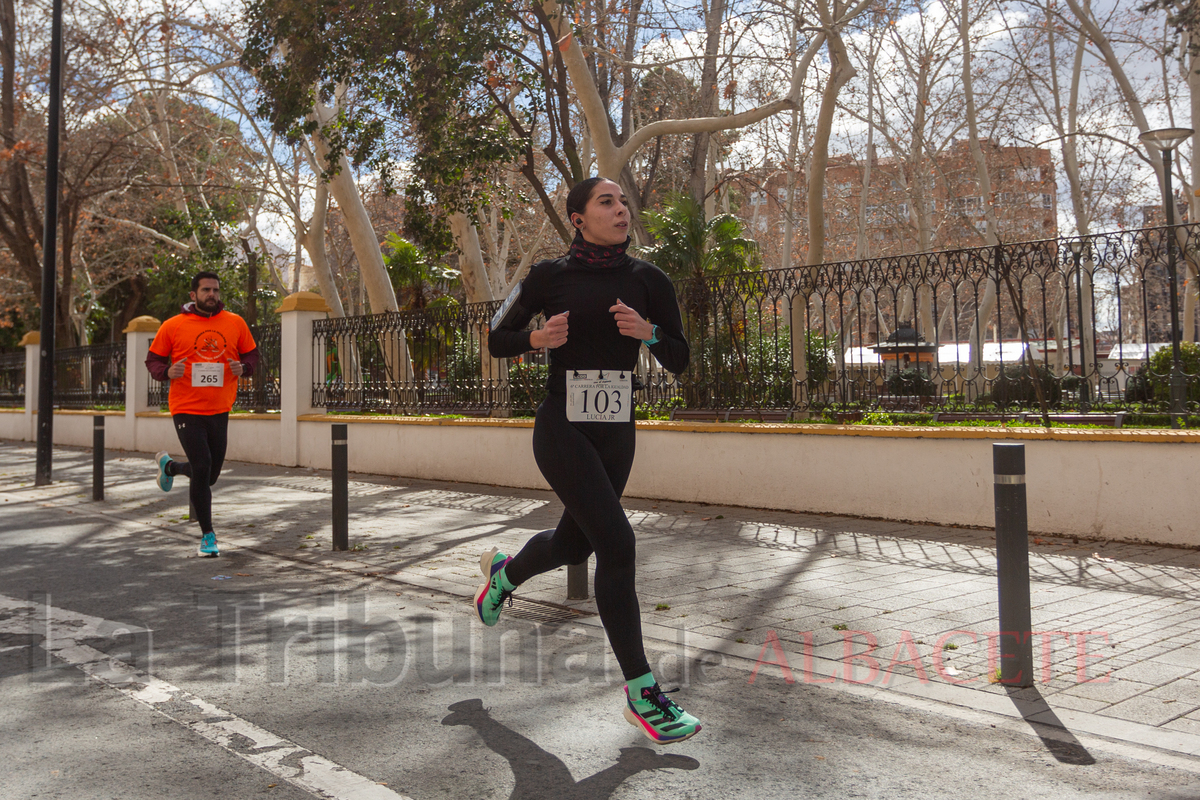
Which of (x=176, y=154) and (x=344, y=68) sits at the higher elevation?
(x=176, y=154)

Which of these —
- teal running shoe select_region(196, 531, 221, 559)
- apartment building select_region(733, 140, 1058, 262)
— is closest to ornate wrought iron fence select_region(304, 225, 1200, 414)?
teal running shoe select_region(196, 531, 221, 559)

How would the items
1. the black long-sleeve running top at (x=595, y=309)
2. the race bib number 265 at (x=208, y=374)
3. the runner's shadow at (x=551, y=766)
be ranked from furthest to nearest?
the race bib number 265 at (x=208, y=374)
the black long-sleeve running top at (x=595, y=309)
the runner's shadow at (x=551, y=766)

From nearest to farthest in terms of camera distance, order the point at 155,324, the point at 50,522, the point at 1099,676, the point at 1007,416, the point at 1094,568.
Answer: the point at 1099,676 < the point at 1094,568 < the point at 1007,416 < the point at 50,522 < the point at 155,324

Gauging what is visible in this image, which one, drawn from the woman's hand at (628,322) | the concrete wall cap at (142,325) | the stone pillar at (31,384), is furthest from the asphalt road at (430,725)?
the stone pillar at (31,384)

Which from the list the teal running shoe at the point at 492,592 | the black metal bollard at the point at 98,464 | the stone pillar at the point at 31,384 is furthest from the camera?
the stone pillar at the point at 31,384

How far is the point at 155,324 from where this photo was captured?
1948 cm

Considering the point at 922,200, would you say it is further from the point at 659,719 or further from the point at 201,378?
the point at 659,719

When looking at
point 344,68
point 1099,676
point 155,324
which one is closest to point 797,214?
point 155,324

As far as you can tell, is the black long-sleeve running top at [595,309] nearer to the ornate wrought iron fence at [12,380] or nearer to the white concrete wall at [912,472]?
Result: the white concrete wall at [912,472]

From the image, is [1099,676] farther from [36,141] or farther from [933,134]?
[933,134]

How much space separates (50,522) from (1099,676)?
9.23 m

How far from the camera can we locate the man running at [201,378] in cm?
766

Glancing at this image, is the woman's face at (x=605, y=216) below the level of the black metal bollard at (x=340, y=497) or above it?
above

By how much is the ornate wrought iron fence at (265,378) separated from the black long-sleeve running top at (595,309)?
12.7 meters
